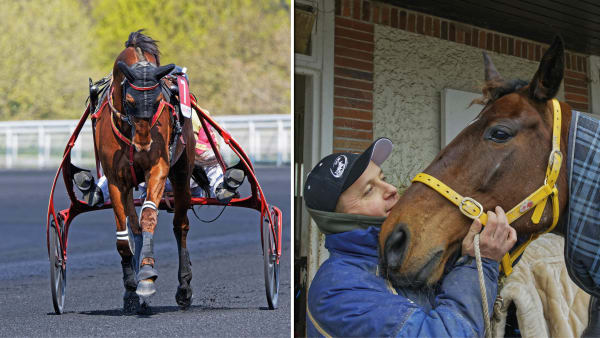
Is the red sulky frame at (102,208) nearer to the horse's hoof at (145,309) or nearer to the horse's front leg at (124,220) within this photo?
the horse's front leg at (124,220)

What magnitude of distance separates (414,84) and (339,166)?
752mm

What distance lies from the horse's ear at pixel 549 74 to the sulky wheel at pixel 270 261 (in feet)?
6.64

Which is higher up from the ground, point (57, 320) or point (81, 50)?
point (81, 50)

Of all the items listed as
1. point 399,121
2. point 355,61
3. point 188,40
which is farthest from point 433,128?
point 188,40

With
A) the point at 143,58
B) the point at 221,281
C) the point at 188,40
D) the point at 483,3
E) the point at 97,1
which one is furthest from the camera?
the point at 188,40

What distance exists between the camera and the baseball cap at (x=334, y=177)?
5.69 ft

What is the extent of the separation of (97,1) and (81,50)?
1.50 feet

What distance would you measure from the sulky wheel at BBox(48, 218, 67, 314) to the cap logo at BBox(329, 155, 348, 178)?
192 centimetres

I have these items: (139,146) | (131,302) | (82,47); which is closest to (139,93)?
(139,146)

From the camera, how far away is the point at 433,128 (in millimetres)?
2346

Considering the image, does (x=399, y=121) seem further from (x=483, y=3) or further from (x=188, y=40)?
(x=188, y=40)

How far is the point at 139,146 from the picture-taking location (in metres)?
2.73

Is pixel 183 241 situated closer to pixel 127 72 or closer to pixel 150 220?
pixel 150 220

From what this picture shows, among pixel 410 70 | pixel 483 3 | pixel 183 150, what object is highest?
pixel 483 3
